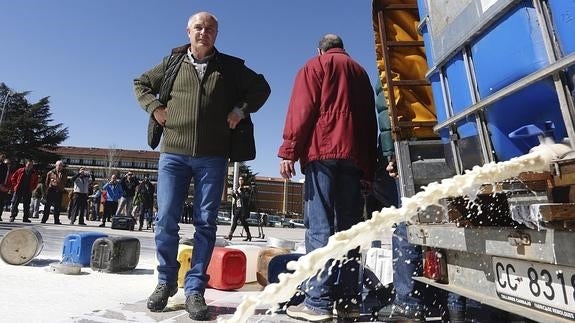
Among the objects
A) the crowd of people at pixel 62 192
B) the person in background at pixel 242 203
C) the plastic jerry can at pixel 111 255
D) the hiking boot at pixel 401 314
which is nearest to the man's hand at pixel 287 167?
the hiking boot at pixel 401 314

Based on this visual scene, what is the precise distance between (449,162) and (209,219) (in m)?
1.67

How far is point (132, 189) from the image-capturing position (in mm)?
14508

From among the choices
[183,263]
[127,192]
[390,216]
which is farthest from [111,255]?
[127,192]

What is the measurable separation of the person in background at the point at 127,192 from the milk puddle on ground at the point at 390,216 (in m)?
13.6

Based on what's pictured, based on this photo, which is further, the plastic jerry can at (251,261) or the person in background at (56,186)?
the person in background at (56,186)

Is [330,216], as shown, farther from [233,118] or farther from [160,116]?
[160,116]

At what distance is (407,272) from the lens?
307cm

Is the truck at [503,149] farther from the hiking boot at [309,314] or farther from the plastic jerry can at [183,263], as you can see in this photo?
the plastic jerry can at [183,263]

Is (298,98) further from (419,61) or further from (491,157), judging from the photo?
(491,157)

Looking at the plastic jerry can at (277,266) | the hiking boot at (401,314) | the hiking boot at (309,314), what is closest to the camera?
the hiking boot at (309,314)

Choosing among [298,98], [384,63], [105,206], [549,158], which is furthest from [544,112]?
[105,206]

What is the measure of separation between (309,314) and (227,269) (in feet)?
4.32

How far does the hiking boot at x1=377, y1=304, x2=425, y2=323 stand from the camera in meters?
2.95

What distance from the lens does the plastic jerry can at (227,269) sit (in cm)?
387
